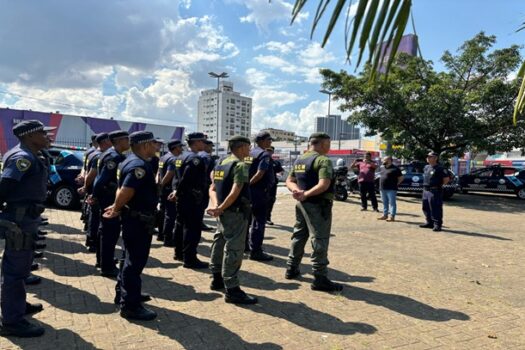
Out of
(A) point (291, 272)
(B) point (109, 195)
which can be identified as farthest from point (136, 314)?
(A) point (291, 272)

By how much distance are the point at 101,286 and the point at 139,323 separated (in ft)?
4.09

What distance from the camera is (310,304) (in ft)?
14.2

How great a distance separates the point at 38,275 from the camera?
16.6 feet

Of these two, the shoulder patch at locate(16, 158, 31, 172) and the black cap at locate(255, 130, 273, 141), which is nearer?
the shoulder patch at locate(16, 158, 31, 172)

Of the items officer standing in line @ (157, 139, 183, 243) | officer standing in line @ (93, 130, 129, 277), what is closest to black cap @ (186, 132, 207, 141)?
officer standing in line @ (157, 139, 183, 243)

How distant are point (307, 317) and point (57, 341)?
2233mm

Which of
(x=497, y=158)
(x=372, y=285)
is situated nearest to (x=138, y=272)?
(x=372, y=285)

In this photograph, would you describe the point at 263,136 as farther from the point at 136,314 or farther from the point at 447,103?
the point at 447,103

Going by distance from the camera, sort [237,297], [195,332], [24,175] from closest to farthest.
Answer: [24,175] < [195,332] < [237,297]

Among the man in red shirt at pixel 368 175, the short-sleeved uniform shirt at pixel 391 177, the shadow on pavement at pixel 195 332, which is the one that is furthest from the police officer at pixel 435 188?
the shadow on pavement at pixel 195 332

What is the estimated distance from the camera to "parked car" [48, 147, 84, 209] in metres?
11.0

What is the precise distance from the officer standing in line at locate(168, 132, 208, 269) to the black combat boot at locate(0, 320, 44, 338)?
7.53 feet

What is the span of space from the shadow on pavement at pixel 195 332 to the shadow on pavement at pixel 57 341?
508 millimetres

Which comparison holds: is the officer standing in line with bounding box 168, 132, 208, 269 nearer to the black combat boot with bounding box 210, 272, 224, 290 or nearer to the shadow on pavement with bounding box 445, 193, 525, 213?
the black combat boot with bounding box 210, 272, 224, 290
